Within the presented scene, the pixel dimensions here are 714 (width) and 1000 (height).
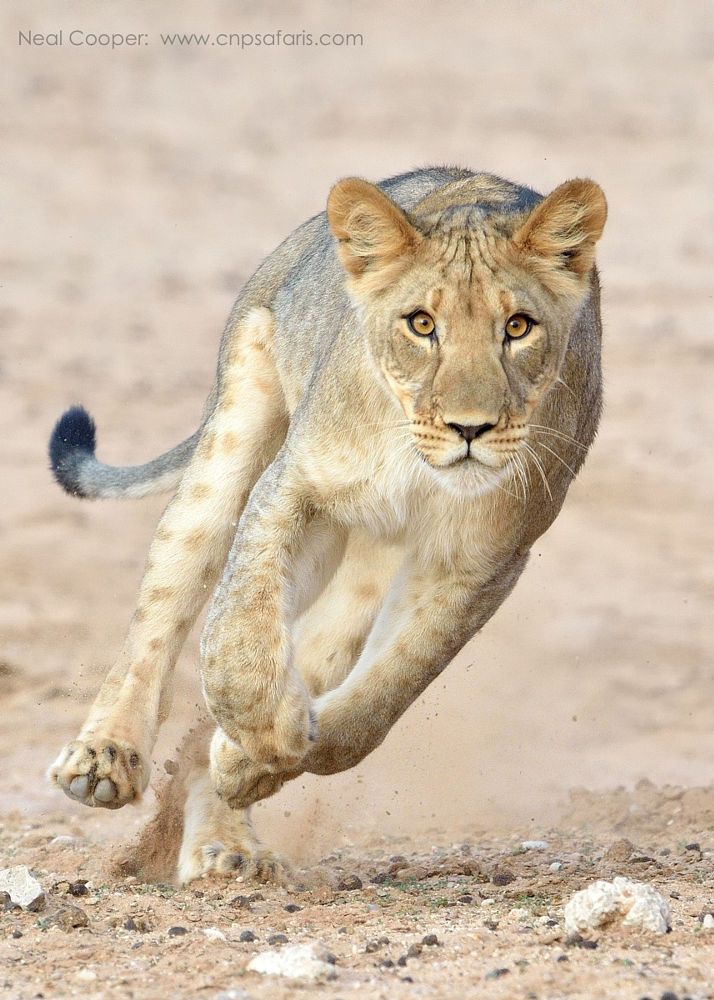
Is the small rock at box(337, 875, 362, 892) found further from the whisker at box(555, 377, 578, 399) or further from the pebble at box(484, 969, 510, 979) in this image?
the whisker at box(555, 377, 578, 399)

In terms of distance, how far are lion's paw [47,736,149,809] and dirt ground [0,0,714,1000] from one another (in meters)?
0.30

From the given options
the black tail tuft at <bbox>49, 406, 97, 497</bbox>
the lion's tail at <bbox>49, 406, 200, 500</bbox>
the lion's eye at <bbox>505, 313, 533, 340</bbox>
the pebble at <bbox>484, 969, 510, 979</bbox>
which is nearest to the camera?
the pebble at <bbox>484, 969, 510, 979</bbox>

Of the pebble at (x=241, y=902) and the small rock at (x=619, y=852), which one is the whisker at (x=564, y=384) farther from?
the pebble at (x=241, y=902)

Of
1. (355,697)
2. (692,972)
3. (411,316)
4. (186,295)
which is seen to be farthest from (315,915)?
→ (186,295)

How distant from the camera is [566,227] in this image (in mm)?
5211

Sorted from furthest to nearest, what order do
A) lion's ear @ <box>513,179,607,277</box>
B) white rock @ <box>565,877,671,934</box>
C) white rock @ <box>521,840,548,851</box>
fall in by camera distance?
1. white rock @ <box>521,840,548,851</box>
2. lion's ear @ <box>513,179,607,277</box>
3. white rock @ <box>565,877,671,934</box>

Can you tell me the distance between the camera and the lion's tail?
732cm

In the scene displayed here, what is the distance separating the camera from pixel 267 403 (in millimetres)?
6652

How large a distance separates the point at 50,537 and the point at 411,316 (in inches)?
266

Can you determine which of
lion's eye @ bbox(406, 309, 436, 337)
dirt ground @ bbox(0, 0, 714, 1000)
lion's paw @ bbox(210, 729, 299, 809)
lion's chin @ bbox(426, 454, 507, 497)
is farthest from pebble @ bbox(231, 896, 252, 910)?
lion's eye @ bbox(406, 309, 436, 337)

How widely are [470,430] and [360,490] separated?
2.42 ft

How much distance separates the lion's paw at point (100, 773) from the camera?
5.82 metres

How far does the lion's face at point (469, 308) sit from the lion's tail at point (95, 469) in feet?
6.81

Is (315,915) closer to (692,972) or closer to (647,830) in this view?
(692,972)
